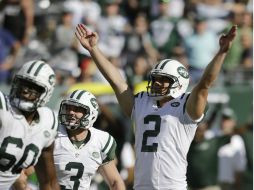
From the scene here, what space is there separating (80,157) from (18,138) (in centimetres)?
166

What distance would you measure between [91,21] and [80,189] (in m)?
7.46

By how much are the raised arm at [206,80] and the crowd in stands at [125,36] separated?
506 centimetres

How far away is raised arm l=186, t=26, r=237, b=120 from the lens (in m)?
7.33

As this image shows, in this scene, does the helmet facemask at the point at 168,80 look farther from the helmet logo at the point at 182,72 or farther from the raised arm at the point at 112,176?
the raised arm at the point at 112,176

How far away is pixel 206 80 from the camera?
24.6ft

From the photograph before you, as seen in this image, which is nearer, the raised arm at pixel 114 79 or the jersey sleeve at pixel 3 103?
the jersey sleeve at pixel 3 103

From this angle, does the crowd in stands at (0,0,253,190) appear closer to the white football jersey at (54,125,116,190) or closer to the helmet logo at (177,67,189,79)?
the white football jersey at (54,125,116,190)

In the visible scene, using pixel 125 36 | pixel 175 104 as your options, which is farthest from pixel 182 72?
pixel 125 36

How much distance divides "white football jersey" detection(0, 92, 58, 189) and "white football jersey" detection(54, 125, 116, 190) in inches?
50.6

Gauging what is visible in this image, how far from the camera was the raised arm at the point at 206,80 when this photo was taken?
24.0 ft

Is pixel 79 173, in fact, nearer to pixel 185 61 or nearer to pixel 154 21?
pixel 185 61

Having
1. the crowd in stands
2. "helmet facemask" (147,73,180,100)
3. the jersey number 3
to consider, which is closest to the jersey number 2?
the jersey number 3

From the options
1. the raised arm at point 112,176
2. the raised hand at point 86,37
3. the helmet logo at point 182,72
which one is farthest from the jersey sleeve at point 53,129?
the raised arm at point 112,176

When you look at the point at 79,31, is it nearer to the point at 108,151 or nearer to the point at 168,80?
the point at 168,80
